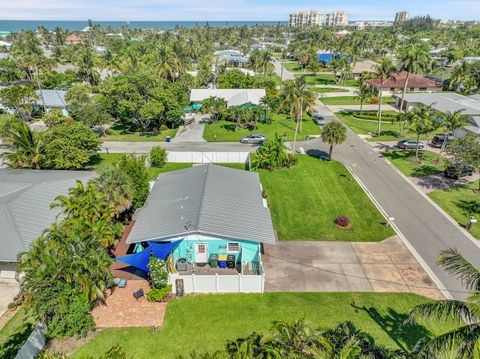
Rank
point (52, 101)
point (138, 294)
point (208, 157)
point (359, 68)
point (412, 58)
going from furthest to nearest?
point (359, 68)
point (52, 101)
point (412, 58)
point (208, 157)
point (138, 294)

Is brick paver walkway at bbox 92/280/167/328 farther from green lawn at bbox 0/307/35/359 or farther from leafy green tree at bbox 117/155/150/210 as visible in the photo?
leafy green tree at bbox 117/155/150/210

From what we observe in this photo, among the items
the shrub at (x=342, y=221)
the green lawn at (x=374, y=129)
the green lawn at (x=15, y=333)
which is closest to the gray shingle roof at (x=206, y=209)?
the shrub at (x=342, y=221)

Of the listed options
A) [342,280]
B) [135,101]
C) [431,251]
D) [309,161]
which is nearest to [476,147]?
[431,251]

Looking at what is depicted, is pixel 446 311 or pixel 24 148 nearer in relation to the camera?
pixel 446 311

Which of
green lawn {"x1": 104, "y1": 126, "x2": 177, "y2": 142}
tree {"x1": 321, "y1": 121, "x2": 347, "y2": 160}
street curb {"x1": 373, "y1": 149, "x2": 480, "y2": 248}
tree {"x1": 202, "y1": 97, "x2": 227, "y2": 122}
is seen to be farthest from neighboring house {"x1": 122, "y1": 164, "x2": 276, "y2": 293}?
tree {"x1": 202, "y1": 97, "x2": 227, "y2": 122}

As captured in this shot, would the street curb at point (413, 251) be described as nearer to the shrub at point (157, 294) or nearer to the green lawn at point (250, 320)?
the green lawn at point (250, 320)

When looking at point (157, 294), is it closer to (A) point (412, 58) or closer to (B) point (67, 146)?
(B) point (67, 146)

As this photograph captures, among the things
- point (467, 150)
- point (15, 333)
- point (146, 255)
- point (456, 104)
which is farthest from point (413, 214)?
point (456, 104)
